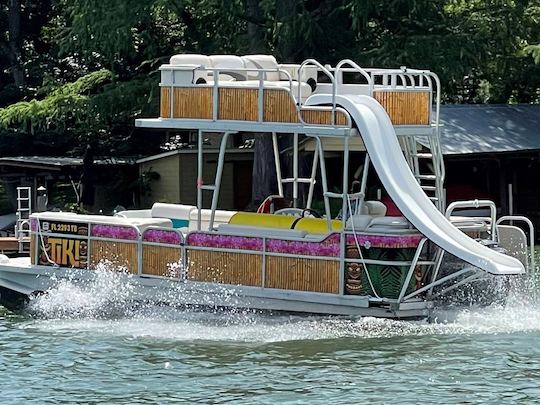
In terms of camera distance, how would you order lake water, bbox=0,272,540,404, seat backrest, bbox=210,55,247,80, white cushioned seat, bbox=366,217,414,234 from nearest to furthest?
lake water, bbox=0,272,540,404
white cushioned seat, bbox=366,217,414,234
seat backrest, bbox=210,55,247,80

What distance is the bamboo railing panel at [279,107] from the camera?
19.4 meters

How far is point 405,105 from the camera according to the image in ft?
65.0

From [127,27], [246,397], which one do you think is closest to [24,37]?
[127,27]

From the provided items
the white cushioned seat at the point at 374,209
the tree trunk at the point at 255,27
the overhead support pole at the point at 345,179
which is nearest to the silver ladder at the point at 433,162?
the white cushioned seat at the point at 374,209

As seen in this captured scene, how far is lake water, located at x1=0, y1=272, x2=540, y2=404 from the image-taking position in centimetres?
1530

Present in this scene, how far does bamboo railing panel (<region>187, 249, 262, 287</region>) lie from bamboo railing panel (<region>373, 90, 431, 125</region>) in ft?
9.16

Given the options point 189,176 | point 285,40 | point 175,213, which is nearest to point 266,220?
point 175,213

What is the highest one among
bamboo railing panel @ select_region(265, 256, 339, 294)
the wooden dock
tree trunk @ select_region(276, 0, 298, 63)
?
tree trunk @ select_region(276, 0, 298, 63)

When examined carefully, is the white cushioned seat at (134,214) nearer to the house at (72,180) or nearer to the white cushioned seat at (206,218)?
the white cushioned seat at (206,218)

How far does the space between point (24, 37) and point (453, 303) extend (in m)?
29.0

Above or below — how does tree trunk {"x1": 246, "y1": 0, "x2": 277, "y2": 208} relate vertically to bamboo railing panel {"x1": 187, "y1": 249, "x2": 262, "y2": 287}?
above

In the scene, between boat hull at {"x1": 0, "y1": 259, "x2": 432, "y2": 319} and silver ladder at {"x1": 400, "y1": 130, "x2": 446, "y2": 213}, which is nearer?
boat hull at {"x1": 0, "y1": 259, "x2": 432, "y2": 319}

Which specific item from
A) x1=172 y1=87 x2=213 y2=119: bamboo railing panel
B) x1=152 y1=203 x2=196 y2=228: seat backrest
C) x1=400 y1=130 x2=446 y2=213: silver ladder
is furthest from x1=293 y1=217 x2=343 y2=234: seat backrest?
x1=152 y1=203 x2=196 y2=228: seat backrest

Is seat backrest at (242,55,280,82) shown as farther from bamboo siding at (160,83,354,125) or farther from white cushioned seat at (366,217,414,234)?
white cushioned seat at (366,217,414,234)
